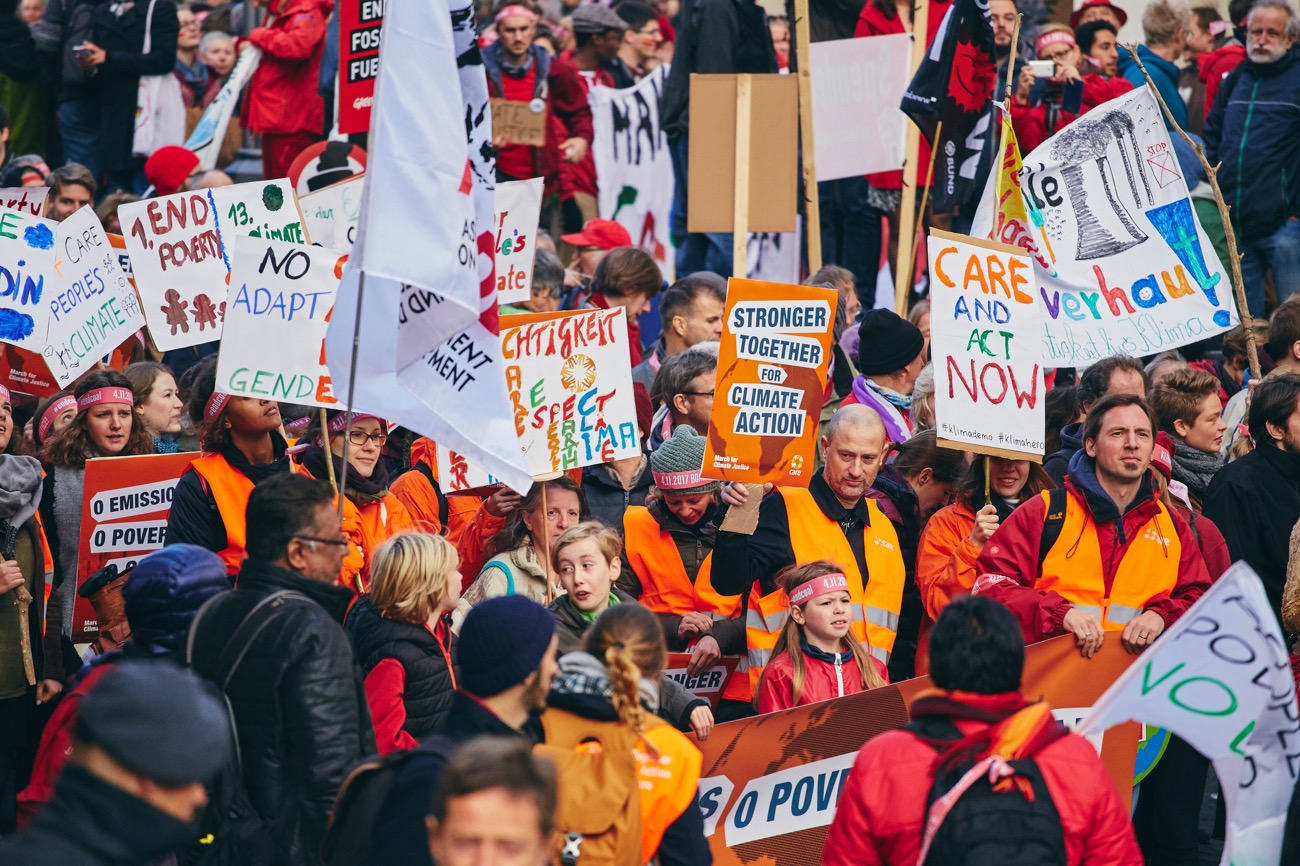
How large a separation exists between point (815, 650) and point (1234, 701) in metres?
2.19

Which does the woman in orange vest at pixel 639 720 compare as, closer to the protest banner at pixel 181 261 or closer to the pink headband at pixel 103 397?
the pink headband at pixel 103 397

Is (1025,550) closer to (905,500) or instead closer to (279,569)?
(905,500)

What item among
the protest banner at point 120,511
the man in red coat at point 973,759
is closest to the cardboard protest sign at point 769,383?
the protest banner at point 120,511

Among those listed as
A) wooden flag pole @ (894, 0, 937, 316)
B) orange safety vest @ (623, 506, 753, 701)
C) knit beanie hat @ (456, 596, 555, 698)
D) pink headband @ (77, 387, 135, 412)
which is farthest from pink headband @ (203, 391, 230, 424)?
wooden flag pole @ (894, 0, 937, 316)

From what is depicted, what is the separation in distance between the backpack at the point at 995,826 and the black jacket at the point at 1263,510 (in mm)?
3304

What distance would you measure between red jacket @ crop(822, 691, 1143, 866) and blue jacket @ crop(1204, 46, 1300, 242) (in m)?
8.13

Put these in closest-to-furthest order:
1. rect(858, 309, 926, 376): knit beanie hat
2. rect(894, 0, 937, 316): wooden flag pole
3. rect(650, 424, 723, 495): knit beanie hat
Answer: rect(650, 424, 723, 495): knit beanie hat
rect(858, 309, 926, 376): knit beanie hat
rect(894, 0, 937, 316): wooden flag pole

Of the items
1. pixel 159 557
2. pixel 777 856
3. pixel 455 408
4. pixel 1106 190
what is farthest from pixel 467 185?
pixel 1106 190

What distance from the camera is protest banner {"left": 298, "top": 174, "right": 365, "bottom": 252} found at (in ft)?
30.8

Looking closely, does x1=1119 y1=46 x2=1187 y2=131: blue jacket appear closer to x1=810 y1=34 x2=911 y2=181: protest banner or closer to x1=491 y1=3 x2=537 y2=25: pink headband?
x1=810 y1=34 x2=911 y2=181: protest banner

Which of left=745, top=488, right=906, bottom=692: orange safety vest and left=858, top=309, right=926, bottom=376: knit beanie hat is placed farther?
left=858, top=309, right=926, bottom=376: knit beanie hat

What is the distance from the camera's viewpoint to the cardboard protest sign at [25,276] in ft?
28.0

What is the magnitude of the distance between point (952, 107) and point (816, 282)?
1243 millimetres

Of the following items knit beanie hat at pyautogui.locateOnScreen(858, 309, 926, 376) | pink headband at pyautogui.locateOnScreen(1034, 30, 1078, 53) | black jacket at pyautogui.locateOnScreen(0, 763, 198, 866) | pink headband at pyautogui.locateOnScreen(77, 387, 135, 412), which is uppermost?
pink headband at pyautogui.locateOnScreen(1034, 30, 1078, 53)
